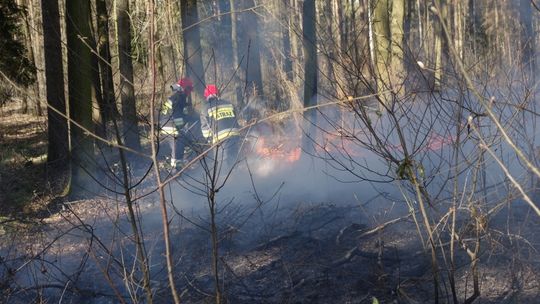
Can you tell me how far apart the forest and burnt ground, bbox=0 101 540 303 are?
0.09 ft

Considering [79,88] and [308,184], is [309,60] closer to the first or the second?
[308,184]

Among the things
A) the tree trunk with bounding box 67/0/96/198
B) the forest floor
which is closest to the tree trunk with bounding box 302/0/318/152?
the tree trunk with bounding box 67/0/96/198

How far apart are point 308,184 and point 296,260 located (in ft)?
10.3

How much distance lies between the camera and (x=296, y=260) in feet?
19.6

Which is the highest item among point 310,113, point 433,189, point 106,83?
point 106,83

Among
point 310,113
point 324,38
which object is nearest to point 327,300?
point 324,38

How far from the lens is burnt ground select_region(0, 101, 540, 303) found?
4.92 metres

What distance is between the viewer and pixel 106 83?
143 inches

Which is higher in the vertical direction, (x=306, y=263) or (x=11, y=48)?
(x=11, y=48)

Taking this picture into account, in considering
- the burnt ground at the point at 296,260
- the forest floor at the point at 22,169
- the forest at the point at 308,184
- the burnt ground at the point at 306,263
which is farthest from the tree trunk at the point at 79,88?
the burnt ground at the point at 306,263

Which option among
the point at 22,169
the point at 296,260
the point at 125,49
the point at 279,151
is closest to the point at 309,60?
the point at 279,151

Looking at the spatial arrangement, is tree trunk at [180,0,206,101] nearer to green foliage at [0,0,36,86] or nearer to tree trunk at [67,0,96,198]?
tree trunk at [67,0,96,198]

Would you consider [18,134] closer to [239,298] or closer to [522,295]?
[239,298]

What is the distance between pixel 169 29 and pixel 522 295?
128 inches
